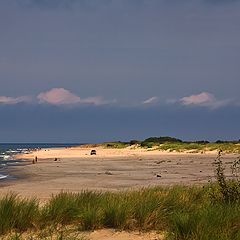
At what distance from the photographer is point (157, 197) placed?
9516 mm

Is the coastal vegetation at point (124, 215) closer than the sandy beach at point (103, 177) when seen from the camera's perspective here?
Yes

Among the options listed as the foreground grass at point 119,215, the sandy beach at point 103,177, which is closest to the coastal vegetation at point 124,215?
the foreground grass at point 119,215

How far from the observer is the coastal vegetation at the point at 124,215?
7.52 metres

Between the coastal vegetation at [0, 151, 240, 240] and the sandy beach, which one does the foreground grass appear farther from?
the sandy beach

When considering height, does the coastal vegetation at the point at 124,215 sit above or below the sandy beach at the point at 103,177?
above

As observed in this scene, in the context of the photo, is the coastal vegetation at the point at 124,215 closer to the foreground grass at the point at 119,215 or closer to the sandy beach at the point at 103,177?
the foreground grass at the point at 119,215

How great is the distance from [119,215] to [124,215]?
0.32ft

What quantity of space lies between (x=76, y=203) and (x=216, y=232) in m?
3.40

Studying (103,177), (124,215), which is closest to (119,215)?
(124,215)

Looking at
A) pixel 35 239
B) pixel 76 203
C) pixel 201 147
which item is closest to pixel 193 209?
pixel 76 203

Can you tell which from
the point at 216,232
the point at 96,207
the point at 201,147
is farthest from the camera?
the point at 201,147

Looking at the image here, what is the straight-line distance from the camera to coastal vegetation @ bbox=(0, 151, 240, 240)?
7520mm

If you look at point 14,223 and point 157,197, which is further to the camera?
point 157,197

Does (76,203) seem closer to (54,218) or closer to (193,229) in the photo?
(54,218)
